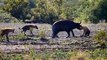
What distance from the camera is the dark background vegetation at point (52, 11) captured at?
55.0 metres

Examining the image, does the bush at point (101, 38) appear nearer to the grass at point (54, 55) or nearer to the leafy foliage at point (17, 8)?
the grass at point (54, 55)

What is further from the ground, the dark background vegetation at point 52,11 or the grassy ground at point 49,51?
the grassy ground at point 49,51

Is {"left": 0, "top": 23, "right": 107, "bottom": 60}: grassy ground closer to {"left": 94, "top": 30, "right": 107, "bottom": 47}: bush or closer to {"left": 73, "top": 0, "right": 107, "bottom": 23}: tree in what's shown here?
{"left": 94, "top": 30, "right": 107, "bottom": 47}: bush

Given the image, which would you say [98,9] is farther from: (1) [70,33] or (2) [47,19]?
(1) [70,33]

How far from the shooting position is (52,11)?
2505 inches

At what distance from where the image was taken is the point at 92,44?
22.2 m

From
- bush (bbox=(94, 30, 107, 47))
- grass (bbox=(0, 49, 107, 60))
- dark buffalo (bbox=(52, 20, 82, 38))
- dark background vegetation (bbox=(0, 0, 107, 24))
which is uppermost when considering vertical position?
grass (bbox=(0, 49, 107, 60))

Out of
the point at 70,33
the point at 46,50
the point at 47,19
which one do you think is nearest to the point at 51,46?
the point at 46,50

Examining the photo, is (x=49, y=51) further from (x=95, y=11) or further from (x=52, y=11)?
(x=52, y=11)

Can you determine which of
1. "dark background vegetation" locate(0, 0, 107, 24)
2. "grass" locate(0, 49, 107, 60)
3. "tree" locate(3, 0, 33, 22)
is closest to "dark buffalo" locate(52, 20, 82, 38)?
"grass" locate(0, 49, 107, 60)

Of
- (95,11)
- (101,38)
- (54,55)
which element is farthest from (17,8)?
(54,55)

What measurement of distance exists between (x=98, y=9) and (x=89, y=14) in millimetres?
2490

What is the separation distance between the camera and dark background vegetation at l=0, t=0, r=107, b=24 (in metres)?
55.0

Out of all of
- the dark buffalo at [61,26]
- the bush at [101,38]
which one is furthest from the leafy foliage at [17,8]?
the bush at [101,38]
